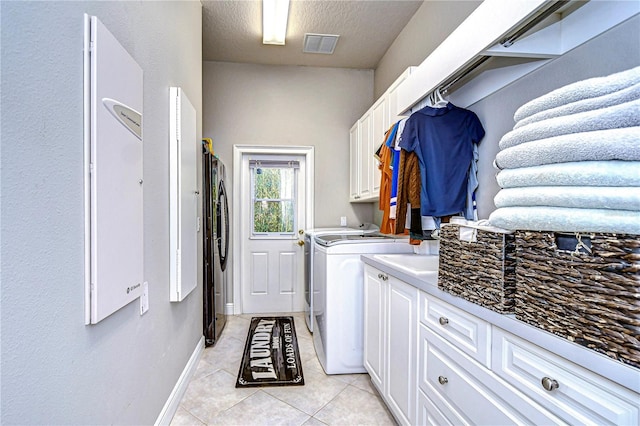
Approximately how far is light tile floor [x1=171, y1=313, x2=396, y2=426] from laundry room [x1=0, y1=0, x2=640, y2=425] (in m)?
0.01

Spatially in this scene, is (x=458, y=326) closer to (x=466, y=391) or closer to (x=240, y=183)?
(x=466, y=391)

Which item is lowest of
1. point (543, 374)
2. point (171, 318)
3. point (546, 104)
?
point (171, 318)

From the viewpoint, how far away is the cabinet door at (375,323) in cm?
196

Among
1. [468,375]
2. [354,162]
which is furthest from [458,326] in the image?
[354,162]

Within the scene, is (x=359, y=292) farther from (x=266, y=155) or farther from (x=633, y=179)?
(x=266, y=155)

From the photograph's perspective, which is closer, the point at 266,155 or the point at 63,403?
the point at 63,403

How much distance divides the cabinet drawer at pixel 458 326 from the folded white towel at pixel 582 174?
1.56ft

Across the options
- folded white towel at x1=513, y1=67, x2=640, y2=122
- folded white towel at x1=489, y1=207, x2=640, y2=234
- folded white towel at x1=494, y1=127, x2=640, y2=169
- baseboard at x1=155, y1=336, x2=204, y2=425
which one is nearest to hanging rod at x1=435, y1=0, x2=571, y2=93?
folded white towel at x1=513, y1=67, x2=640, y2=122

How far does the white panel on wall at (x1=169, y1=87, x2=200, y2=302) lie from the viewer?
6.28 feet

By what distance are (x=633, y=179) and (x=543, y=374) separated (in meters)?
0.50

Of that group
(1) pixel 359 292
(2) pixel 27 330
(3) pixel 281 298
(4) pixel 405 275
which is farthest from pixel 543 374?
(3) pixel 281 298

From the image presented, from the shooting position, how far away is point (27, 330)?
0.78 meters

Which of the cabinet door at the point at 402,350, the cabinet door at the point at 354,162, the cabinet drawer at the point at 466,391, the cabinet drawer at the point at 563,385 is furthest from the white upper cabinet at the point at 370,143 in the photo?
the cabinet drawer at the point at 563,385

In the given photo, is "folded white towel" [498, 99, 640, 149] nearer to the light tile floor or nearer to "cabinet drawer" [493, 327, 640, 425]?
"cabinet drawer" [493, 327, 640, 425]
